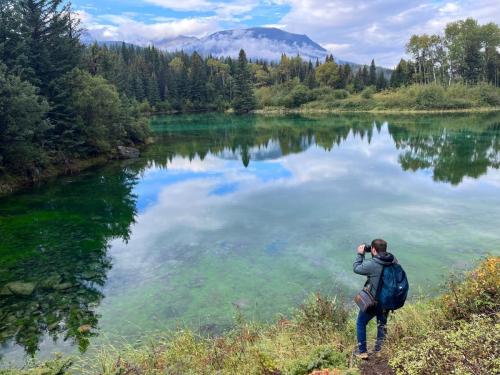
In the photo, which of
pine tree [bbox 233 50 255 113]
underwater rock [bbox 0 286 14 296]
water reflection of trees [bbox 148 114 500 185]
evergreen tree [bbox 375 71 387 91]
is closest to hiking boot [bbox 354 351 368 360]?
underwater rock [bbox 0 286 14 296]

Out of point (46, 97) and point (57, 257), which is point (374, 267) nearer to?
point (57, 257)

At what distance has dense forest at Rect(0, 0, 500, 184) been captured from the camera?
26.7m

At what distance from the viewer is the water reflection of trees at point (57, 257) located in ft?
34.5

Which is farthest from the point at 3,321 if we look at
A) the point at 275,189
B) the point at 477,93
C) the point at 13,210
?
the point at 477,93

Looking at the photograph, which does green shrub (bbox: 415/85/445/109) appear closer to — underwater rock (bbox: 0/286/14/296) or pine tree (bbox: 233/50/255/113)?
pine tree (bbox: 233/50/255/113)

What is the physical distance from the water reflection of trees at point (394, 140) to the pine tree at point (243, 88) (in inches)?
1327

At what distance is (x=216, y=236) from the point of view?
17.1m

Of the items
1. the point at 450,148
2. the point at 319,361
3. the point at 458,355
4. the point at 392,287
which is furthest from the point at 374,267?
the point at 450,148

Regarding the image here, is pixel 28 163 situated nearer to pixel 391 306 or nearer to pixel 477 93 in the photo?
pixel 391 306

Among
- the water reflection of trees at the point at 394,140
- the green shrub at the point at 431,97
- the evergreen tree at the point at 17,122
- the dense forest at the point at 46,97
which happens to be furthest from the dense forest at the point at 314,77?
the evergreen tree at the point at 17,122

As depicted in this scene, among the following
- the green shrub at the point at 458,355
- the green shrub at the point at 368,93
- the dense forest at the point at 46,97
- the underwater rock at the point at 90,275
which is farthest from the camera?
the green shrub at the point at 368,93

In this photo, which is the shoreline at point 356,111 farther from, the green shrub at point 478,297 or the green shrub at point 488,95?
the green shrub at point 478,297

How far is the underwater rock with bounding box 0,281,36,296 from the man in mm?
9832

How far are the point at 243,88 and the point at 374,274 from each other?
9696 centimetres
